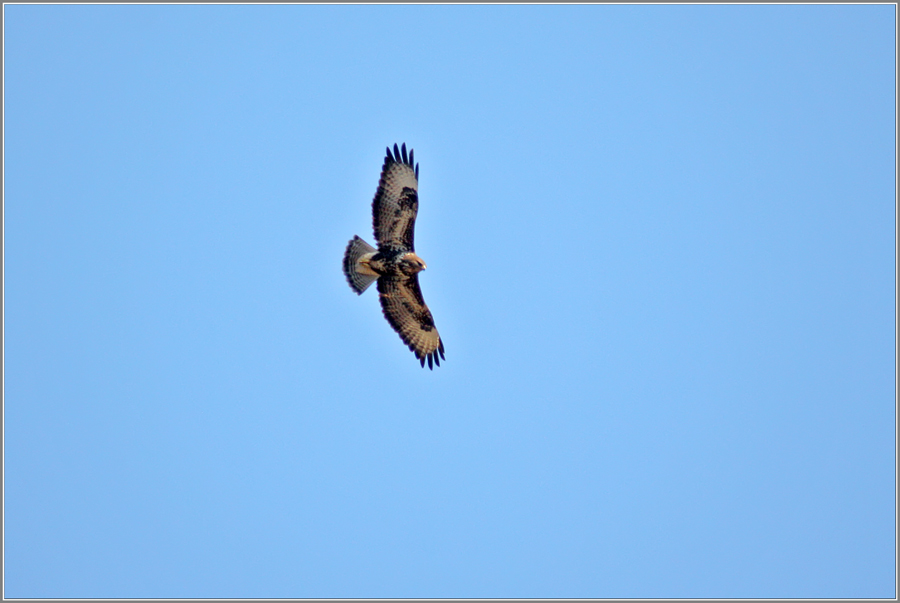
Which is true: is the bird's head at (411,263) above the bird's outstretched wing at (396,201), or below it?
below

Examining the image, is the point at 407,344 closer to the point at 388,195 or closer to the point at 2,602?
the point at 388,195

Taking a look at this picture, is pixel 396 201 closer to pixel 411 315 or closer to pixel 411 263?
pixel 411 263

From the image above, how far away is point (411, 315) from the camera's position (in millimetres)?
15039

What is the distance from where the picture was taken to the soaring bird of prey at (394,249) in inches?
551

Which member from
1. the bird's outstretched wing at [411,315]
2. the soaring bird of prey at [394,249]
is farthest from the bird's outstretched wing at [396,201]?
the bird's outstretched wing at [411,315]

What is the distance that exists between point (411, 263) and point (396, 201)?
2.73ft

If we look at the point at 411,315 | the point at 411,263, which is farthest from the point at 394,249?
the point at 411,315

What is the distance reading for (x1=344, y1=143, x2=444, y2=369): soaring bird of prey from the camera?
14.0 meters

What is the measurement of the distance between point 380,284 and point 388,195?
1314mm

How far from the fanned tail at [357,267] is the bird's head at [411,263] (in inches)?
19.2

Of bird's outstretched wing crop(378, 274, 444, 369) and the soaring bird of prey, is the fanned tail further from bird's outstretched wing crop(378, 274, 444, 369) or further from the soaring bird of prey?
bird's outstretched wing crop(378, 274, 444, 369)

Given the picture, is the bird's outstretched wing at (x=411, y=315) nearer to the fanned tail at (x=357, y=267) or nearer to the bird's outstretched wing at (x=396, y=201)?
the fanned tail at (x=357, y=267)

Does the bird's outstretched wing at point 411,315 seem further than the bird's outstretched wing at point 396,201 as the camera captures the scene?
Yes

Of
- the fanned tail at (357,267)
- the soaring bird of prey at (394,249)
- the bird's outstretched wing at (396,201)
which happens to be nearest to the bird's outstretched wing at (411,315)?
the soaring bird of prey at (394,249)
